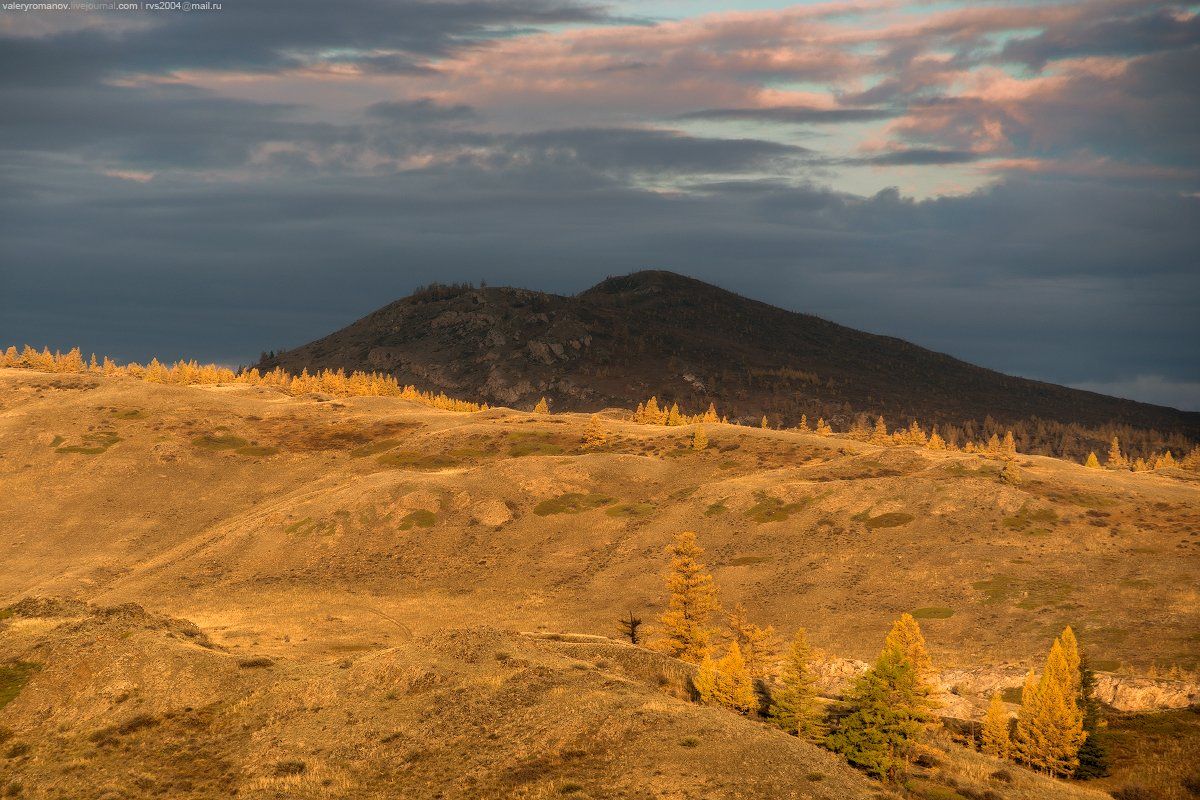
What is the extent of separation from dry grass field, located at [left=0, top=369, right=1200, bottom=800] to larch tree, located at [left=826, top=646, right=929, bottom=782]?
102 inches

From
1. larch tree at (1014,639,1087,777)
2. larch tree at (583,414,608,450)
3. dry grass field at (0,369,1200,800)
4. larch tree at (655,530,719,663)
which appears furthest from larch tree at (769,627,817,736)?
larch tree at (583,414,608,450)

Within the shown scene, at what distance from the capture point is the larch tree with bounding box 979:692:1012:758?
214 feet

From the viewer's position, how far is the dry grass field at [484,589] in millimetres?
48406

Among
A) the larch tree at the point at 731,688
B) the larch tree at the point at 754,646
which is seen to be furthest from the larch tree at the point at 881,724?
the larch tree at the point at 754,646

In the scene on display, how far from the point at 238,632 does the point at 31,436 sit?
9710 centimetres

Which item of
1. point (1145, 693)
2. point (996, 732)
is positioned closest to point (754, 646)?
point (996, 732)

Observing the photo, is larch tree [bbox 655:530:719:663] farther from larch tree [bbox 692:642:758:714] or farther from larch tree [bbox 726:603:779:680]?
larch tree [bbox 692:642:758:714]

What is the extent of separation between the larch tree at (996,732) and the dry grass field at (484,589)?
5.79m

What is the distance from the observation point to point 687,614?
8481 cm

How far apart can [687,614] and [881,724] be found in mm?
30697

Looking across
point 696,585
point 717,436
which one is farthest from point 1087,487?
point 696,585

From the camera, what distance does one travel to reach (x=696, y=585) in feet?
281

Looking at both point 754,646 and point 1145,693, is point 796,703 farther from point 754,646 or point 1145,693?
point 1145,693

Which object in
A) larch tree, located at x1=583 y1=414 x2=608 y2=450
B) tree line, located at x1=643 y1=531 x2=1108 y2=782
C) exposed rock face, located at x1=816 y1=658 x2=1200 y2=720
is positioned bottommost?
exposed rock face, located at x1=816 y1=658 x2=1200 y2=720
